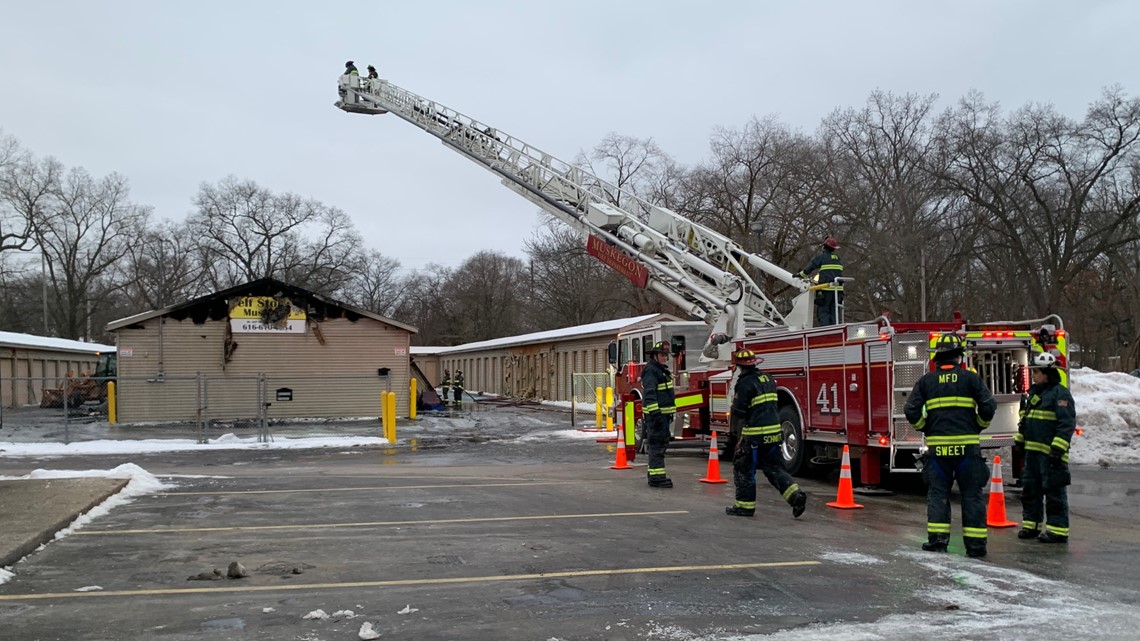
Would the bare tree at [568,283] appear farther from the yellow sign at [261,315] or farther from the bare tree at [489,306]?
the yellow sign at [261,315]

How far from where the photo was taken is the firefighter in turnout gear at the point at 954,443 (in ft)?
24.0

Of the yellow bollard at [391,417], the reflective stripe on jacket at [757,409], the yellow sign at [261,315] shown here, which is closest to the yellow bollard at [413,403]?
the yellow sign at [261,315]

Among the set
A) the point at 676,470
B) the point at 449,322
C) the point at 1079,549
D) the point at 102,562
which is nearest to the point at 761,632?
the point at 1079,549

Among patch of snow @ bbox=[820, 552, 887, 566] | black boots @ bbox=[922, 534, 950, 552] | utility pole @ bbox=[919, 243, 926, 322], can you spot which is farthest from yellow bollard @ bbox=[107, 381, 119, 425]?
utility pole @ bbox=[919, 243, 926, 322]

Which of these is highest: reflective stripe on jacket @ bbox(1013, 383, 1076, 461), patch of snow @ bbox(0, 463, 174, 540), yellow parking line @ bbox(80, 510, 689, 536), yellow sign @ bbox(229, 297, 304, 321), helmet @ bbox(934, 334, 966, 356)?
yellow sign @ bbox(229, 297, 304, 321)

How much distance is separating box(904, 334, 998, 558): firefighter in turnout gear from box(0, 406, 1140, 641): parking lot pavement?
1.01 feet

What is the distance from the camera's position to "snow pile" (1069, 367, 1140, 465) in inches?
596

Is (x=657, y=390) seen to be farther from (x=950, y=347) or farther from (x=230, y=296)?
(x=230, y=296)

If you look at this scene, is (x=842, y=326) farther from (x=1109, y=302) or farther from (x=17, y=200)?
(x=17, y=200)

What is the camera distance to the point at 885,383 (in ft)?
34.3

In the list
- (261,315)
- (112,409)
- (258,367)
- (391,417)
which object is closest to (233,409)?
(258,367)

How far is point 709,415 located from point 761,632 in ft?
32.8

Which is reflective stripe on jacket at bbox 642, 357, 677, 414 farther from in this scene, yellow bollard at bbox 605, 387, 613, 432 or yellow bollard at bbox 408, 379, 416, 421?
yellow bollard at bbox 408, 379, 416, 421

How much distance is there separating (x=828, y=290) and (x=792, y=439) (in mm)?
2659
